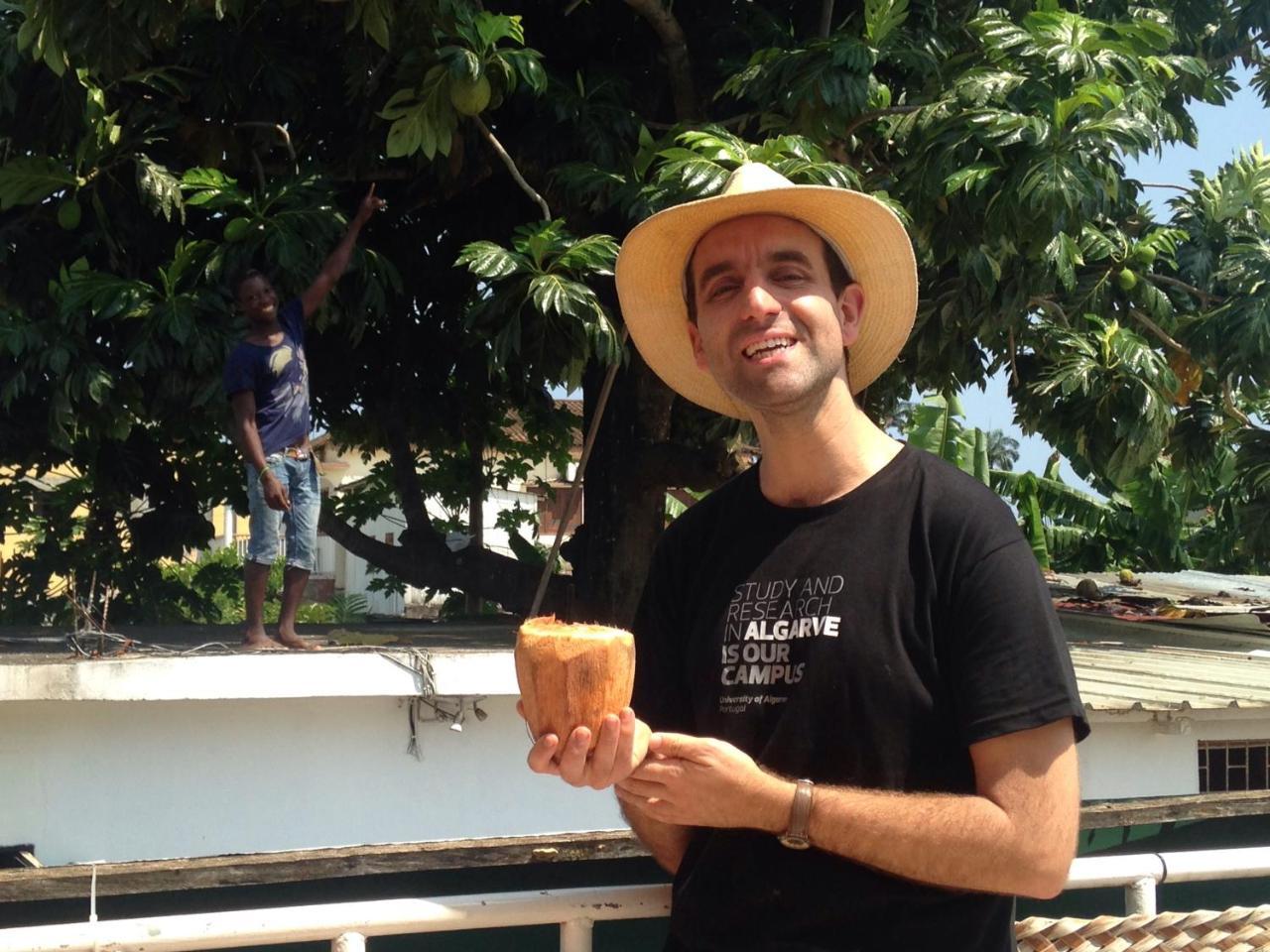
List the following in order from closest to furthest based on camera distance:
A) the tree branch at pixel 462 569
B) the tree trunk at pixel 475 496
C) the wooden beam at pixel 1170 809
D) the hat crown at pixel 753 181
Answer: the hat crown at pixel 753 181 → the wooden beam at pixel 1170 809 → the tree branch at pixel 462 569 → the tree trunk at pixel 475 496

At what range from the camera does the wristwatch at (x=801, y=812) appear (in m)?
1.68

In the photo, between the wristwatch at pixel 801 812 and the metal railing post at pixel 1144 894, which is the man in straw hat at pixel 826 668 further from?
the metal railing post at pixel 1144 894

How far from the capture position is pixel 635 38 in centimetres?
859

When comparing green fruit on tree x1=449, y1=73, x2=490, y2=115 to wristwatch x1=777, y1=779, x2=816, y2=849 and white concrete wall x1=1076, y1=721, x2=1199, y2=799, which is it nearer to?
white concrete wall x1=1076, y1=721, x2=1199, y2=799

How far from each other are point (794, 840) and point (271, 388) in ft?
15.1

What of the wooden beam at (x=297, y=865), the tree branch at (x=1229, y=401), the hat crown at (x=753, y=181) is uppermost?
the tree branch at (x=1229, y=401)

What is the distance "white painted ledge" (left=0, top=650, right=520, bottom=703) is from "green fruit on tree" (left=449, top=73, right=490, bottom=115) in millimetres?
2435

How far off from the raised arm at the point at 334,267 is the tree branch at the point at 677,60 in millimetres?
1708

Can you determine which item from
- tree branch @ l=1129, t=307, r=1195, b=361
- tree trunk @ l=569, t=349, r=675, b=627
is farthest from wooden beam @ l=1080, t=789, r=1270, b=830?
tree branch @ l=1129, t=307, r=1195, b=361

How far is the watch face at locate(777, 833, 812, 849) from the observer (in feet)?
5.57

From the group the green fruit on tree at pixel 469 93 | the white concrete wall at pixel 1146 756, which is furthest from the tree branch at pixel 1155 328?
the green fruit on tree at pixel 469 93

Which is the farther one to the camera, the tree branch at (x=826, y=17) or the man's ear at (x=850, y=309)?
the tree branch at (x=826, y=17)

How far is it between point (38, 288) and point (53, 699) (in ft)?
9.99

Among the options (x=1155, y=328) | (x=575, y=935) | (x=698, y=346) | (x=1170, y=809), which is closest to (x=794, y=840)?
(x=575, y=935)
